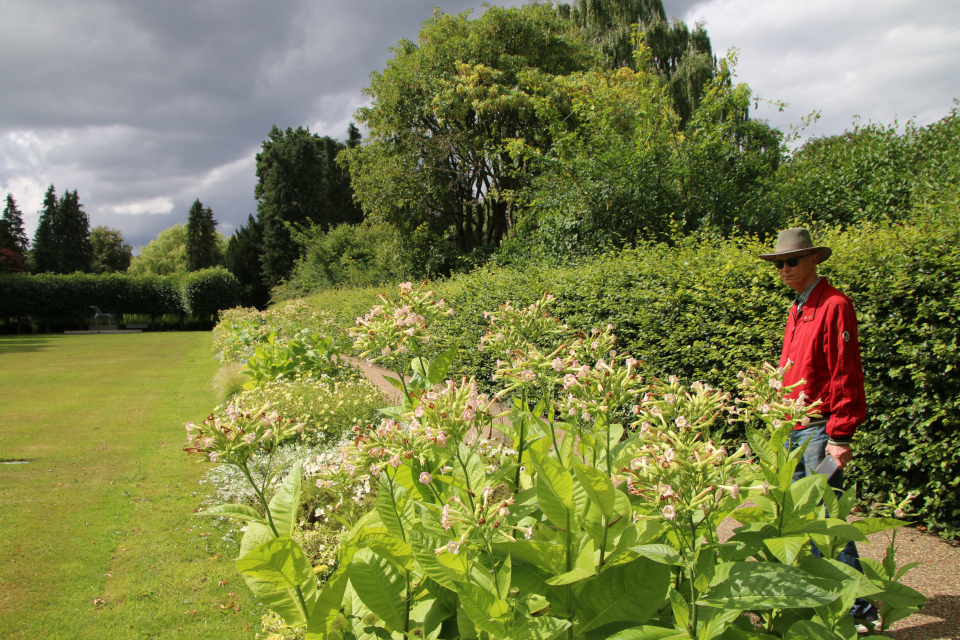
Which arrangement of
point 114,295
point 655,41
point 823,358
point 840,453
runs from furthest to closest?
point 114,295 → point 655,41 → point 823,358 → point 840,453

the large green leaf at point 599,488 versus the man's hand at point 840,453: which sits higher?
the large green leaf at point 599,488

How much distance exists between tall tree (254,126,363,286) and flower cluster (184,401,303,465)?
4097cm

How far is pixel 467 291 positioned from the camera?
8.95 metres

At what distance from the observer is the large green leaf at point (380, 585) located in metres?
1.37

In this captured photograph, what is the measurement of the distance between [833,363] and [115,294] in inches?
1650

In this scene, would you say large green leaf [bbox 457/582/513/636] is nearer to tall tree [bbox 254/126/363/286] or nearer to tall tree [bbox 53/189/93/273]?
tall tree [bbox 254/126/363/286]

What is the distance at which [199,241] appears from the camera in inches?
2285

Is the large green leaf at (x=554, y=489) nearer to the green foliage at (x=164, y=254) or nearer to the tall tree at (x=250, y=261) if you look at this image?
the tall tree at (x=250, y=261)

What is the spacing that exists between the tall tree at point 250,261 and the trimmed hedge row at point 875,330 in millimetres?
41162

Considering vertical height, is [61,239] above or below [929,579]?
above

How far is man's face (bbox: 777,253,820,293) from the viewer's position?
9.53 ft

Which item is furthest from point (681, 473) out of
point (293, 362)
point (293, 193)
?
point (293, 193)

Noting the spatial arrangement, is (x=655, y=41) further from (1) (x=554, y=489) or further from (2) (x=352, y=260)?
(1) (x=554, y=489)

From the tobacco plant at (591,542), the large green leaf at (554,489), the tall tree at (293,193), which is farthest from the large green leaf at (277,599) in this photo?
the tall tree at (293,193)
